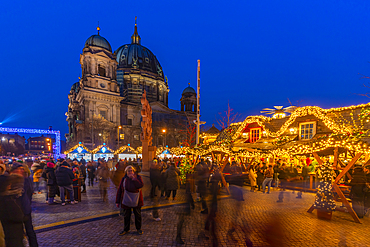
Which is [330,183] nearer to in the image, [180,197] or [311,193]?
[311,193]

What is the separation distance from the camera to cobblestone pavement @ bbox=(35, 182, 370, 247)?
18.0ft

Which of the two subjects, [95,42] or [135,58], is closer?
[95,42]

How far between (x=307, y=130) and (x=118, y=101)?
4476 cm

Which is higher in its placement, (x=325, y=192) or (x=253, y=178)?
(x=325, y=192)

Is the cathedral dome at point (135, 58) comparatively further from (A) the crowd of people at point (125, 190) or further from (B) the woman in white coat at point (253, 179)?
(B) the woman in white coat at point (253, 179)

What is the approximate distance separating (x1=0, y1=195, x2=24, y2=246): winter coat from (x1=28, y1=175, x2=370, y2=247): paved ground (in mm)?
1796

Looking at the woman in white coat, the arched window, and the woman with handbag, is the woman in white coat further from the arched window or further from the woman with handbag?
the arched window

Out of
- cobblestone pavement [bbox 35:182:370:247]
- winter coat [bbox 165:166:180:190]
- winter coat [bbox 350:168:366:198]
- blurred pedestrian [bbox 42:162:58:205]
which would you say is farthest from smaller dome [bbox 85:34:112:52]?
winter coat [bbox 350:168:366:198]

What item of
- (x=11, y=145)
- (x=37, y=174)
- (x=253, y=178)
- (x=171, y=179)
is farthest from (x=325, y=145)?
(x=11, y=145)

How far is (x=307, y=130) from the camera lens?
13.6m

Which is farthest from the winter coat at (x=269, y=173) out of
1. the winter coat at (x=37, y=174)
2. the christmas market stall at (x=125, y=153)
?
the christmas market stall at (x=125, y=153)

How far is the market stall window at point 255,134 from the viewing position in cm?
1638

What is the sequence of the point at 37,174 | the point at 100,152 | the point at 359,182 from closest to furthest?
the point at 359,182 < the point at 37,174 < the point at 100,152

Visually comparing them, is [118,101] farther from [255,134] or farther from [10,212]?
[10,212]
